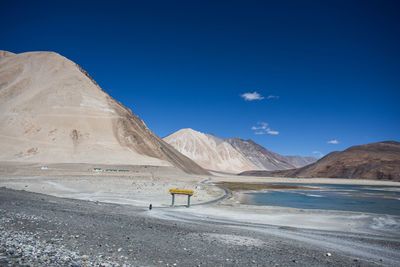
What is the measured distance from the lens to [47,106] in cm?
8594

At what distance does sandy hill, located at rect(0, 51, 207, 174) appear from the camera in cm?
7194

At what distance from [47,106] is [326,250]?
3627 inches

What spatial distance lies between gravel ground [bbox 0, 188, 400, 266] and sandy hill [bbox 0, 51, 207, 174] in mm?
62231

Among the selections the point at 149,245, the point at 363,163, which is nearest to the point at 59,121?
the point at 149,245

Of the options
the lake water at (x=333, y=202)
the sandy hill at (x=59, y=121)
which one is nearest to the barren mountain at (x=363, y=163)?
the sandy hill at (x=59, y=121)

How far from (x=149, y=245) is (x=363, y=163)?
470 feet

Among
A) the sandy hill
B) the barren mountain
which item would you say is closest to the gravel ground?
the sandy hill

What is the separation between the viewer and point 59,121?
82.0 meters

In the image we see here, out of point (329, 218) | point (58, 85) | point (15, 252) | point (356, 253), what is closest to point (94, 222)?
point (15, 252)

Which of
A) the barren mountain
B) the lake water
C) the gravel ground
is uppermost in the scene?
the barren mountain

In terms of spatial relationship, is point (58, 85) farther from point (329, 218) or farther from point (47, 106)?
point (329, 218)

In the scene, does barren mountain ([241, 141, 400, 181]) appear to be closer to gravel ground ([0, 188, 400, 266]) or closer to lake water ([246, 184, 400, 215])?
lake water ([246, 184, 400, 215])

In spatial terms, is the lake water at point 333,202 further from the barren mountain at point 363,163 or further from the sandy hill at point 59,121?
the barren mountain at point 363,163

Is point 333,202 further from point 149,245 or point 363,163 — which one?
point 363,163
